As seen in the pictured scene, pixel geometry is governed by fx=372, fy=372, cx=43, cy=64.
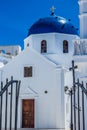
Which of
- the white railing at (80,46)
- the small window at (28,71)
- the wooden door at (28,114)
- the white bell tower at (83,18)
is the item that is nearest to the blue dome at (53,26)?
the small window at (28,71)

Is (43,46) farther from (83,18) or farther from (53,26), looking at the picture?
(83,18)

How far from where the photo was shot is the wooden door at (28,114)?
89.3 feet

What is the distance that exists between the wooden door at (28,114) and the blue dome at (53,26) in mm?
6902

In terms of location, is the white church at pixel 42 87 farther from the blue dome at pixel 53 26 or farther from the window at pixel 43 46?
the blue dome at pixel 53 26

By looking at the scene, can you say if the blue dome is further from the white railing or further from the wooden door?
the white railing

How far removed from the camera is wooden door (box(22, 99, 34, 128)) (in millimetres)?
27219

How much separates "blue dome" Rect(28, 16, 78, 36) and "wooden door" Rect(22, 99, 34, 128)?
690 cm

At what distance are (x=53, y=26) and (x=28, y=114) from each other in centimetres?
822

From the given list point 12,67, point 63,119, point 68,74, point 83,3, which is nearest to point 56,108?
point 63,119

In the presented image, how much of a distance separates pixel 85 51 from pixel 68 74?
13.2 feet

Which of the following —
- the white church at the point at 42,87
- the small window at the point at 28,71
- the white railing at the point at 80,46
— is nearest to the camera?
the white railing at the point at 80,46

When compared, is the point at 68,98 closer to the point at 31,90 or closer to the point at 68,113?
the point at 68,113

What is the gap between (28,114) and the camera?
2744cm

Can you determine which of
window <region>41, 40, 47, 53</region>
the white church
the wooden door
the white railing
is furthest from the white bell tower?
the wooden door
